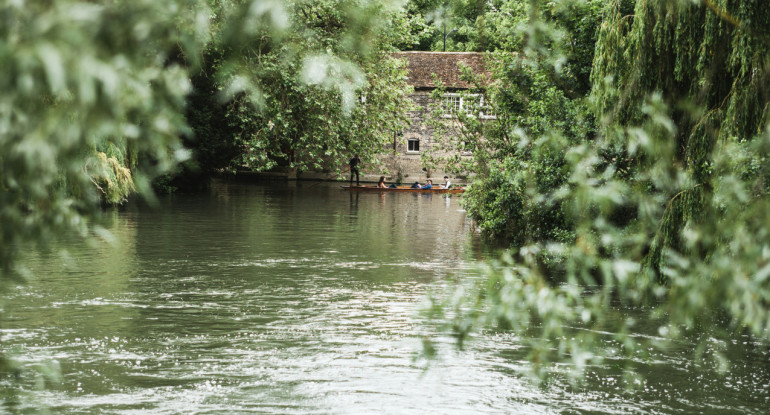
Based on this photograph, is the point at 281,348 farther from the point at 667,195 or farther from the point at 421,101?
the point at 421,101

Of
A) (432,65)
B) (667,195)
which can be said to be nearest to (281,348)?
(667,195)

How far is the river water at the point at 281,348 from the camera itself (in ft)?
27.0

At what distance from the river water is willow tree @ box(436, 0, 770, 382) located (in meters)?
0.63

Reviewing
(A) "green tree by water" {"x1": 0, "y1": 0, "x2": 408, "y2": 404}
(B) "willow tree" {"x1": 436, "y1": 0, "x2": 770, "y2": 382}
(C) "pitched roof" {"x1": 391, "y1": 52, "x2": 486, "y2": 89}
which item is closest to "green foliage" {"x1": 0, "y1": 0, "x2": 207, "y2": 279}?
(A) "green tree by water" {"x1": 0, "y1": 0, "x2": 408, "y2": 404}

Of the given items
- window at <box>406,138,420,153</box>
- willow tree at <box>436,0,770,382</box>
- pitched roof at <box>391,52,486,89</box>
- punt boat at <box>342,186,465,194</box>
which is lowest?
punt boat at <box>342,186,465,194</box>

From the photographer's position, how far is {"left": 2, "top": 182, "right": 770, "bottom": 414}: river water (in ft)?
27.0

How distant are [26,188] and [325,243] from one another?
16674mm

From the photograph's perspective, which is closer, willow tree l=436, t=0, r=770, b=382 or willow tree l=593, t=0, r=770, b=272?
willow tree l=436, t=0, r=770, b=382

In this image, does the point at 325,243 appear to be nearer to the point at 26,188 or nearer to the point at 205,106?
the point at 26,188

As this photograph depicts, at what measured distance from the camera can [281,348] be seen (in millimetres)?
10055

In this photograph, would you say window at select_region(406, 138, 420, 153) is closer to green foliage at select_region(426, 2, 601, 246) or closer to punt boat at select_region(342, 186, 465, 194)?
punt boat at select_region(342, 186, 465, 194)

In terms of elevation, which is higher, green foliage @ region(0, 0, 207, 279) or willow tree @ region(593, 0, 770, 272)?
willow tree @ region(593, 0, 770, 272)

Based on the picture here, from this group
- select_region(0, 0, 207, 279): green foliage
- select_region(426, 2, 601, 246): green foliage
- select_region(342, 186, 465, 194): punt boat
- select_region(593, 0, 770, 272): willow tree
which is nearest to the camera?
select_region(0, 0, 207, 279): green foliage

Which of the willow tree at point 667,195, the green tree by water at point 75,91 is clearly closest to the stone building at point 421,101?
the willow tree at point 667,195
